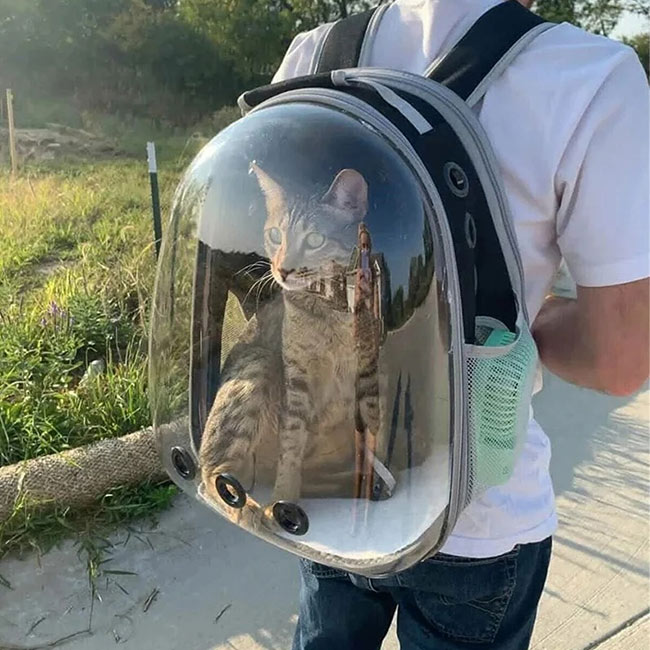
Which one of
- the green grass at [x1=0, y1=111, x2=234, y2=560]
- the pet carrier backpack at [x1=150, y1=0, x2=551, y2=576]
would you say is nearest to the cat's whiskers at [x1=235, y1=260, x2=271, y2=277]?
the pet carrier backpack at [x1=150, y1=0, x2=551, y2=576]

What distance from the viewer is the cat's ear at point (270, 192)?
2.66ft

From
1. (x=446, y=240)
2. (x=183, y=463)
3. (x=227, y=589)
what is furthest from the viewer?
(x=227, y=589)

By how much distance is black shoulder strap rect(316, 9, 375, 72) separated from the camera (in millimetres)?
915

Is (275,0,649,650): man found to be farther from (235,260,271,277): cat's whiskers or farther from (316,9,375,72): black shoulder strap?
(235,260,271,277): cat's whiskers

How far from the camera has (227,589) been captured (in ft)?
6.61

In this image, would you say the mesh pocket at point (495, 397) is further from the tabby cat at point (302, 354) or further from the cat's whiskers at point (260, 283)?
the cat's whiskers at point (260, 283)

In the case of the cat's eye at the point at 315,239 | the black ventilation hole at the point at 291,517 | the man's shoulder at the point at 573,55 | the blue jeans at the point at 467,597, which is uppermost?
the man's shoulder at the point at 573,55

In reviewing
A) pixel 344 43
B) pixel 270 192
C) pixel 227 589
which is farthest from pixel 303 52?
pixel 227 589

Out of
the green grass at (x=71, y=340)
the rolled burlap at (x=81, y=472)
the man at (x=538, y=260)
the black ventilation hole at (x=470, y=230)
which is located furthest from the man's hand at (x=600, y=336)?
the rolled burlap at (x=81, y=472)

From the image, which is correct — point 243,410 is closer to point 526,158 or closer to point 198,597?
point 526,158

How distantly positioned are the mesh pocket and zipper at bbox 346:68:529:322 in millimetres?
53

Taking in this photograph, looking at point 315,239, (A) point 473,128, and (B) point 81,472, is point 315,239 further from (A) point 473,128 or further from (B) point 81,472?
(B) point 81,472

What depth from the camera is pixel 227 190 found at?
87 centimetres

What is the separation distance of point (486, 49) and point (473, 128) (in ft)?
0.29
